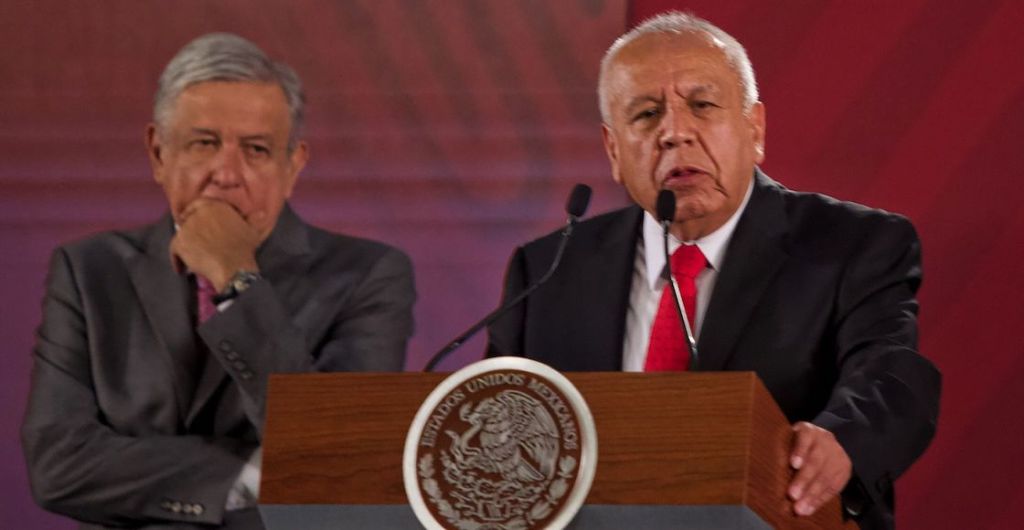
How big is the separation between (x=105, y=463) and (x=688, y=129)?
1297 mm

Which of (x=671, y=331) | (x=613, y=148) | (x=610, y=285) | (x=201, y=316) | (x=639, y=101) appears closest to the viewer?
(x=671, y=331)

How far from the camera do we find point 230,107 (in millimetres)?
3533

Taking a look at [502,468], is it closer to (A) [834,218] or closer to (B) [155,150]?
(A) [834,218]

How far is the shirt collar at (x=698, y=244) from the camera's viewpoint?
276 centimetres

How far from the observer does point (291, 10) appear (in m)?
3.88

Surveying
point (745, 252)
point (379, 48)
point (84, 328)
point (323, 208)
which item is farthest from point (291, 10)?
point (745, 252)

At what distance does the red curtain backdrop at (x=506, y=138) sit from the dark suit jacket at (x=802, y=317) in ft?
2.53

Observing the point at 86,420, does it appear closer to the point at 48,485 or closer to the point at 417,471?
the point at 48,485

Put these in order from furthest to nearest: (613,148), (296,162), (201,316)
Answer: (296,162)
(201,316)
(613,148)

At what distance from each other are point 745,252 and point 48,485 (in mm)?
1455

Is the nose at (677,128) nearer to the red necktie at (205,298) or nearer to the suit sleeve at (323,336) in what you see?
the suit sleeve at (323,336)

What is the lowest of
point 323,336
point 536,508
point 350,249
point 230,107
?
point 323,336

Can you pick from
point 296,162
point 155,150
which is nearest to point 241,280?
point 296,162

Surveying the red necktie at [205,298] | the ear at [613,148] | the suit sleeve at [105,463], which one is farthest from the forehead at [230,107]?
the ear at [613,148]
